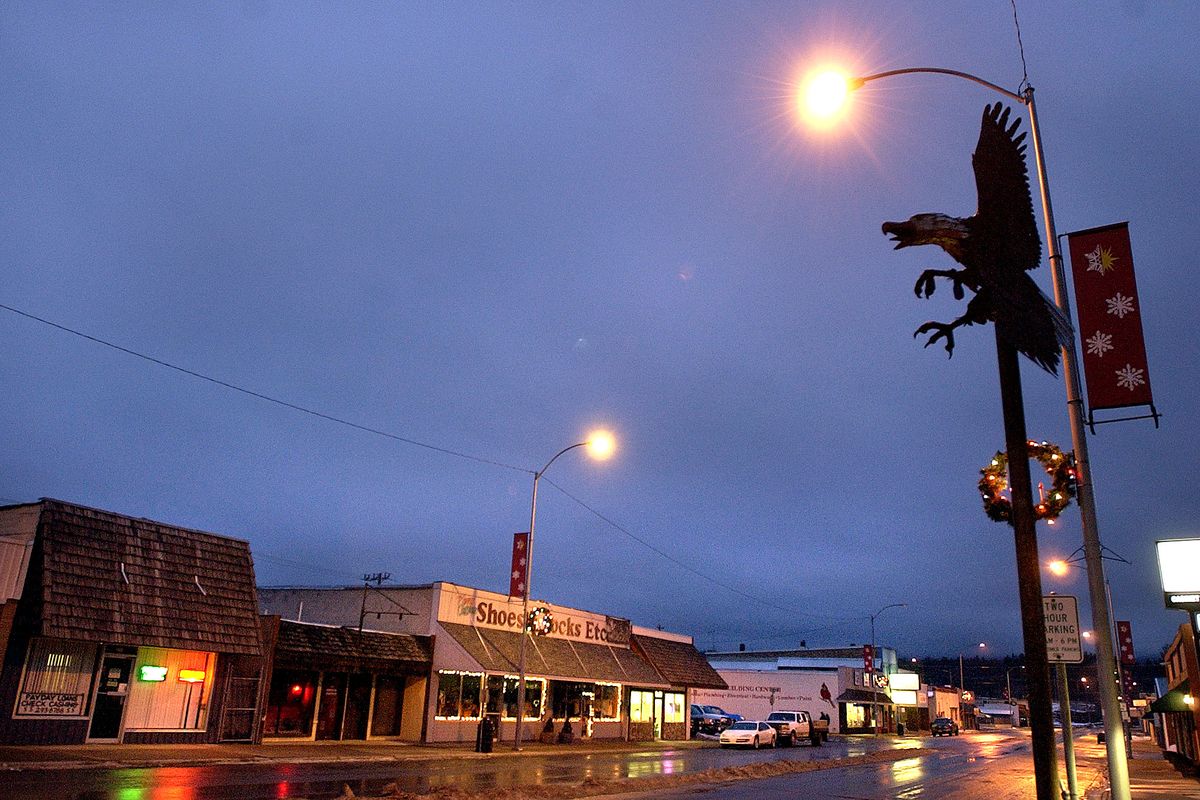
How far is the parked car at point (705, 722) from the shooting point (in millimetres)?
58969

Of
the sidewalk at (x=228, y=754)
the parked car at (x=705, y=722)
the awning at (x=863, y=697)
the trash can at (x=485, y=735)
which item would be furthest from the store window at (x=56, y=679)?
the awning at (x=863, y=697)

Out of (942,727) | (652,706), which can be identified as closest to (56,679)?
(652,706)

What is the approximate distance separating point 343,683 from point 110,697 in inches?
374

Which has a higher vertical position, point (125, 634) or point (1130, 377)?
point (1130, 377)

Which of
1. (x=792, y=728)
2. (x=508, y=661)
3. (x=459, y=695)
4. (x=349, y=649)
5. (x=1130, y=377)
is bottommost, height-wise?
(x=792, y=728)

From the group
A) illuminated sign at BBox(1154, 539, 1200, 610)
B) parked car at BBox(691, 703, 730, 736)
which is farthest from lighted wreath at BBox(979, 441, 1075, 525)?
parked car at BBox(691, 703, 730, 736)

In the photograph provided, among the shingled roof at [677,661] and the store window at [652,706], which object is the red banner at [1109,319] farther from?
the shingled roof at [677,661]

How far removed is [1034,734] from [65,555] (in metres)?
23.6

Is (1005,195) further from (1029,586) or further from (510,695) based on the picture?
(510,695)

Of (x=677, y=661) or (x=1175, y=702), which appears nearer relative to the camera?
(x=1175, y=702)

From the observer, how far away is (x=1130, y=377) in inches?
468

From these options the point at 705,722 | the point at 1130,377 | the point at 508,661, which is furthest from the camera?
the point at 705,722

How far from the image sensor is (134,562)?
25.7 metres

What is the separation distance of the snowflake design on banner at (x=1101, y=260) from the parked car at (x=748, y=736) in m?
37.4
